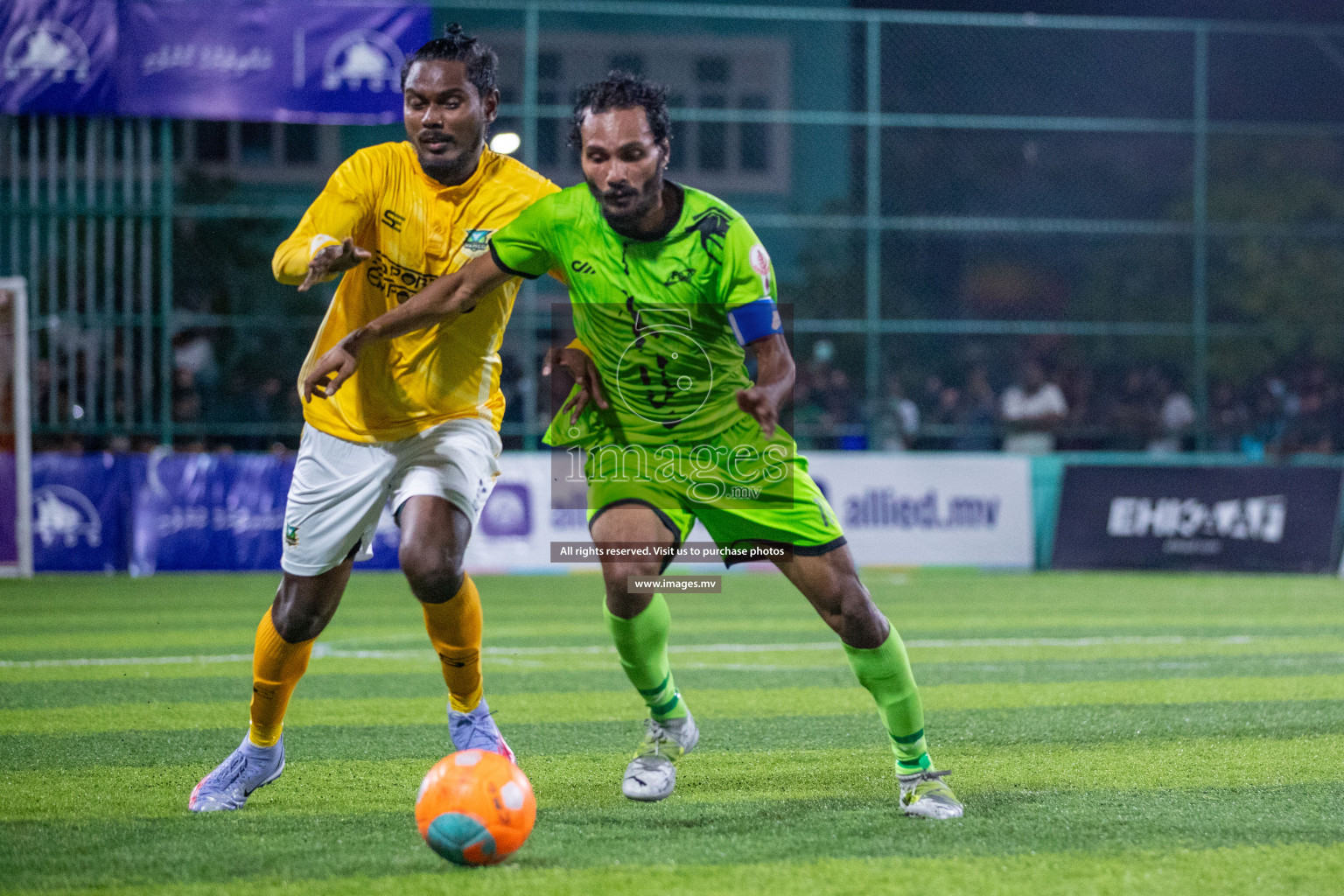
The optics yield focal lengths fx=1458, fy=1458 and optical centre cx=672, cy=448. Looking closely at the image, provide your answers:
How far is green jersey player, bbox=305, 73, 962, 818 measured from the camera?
172 inches

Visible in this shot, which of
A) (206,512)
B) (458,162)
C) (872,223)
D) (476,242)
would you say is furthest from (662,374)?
(872,223)

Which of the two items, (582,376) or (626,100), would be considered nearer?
(626,100)

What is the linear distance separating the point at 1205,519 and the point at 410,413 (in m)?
12.0

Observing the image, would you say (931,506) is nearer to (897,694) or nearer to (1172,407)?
(1172,407)

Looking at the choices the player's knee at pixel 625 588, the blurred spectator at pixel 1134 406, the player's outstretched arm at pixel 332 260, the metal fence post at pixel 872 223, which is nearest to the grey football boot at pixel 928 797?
the player's knee at pixel 625 588

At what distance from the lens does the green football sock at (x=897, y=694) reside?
442 centimetres

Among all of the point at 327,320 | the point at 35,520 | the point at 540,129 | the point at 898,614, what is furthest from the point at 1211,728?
the point at 540,129

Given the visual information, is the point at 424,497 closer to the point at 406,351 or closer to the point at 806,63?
the point at 406,351

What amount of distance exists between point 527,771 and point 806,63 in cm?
2119

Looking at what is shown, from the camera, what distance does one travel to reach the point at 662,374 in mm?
4578

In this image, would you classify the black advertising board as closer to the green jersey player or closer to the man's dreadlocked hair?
the green jersey player

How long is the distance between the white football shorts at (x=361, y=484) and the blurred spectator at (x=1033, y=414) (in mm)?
12275

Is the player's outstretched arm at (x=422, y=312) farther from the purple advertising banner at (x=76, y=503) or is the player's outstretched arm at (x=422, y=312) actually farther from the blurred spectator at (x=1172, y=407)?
the blurred spectator at (x=1172, y=407)

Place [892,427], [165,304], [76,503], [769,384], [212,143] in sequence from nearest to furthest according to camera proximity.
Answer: [769,384], [76,503], [165,304], [892,427], [212,143]
